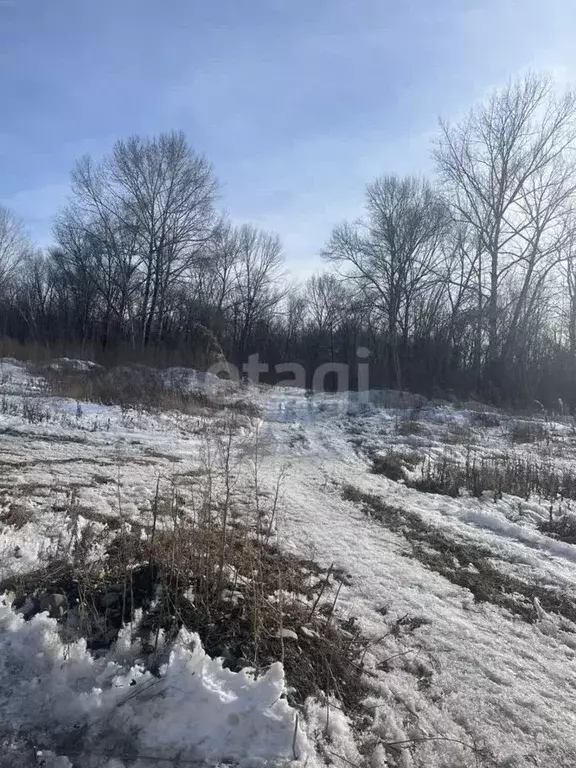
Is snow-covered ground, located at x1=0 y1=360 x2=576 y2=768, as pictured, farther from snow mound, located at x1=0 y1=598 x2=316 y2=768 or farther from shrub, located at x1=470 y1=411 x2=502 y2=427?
shrub, located at x1=470 y1=411 x2=502 y2=427

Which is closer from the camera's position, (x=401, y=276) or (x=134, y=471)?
(x=134, y=471)

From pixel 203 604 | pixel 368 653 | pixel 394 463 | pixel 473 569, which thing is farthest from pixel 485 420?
pixel 203 604

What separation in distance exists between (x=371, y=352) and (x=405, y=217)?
9438mm

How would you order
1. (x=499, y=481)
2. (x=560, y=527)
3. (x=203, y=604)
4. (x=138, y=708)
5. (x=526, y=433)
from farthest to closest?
(x=526, y=433) < (x=499, y=481) < (x=560, y=527) < (x=203, y=604) < (x=138, y=708)

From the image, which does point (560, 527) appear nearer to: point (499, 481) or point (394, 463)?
point (499, 481)

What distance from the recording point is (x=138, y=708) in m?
2.19

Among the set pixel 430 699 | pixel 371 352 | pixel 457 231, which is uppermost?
pixel 457 231

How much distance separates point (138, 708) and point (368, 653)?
1.39 metres

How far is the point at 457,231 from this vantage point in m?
32.6

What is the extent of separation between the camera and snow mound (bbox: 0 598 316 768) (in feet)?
6.67

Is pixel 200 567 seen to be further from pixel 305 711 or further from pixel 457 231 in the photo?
pixel 457 231

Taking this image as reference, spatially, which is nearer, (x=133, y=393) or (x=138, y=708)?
(x=138, y=708)

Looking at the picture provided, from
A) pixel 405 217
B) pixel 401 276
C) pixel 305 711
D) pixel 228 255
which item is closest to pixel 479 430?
pixel 305 711

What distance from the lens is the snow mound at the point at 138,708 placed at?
2033mm
